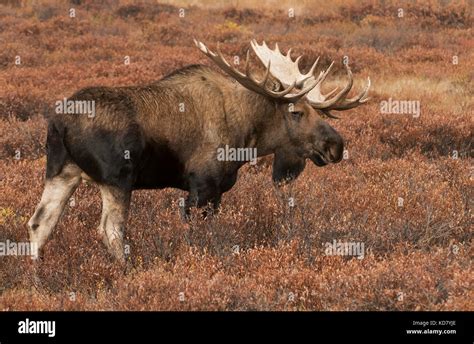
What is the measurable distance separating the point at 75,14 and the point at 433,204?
51.2ft

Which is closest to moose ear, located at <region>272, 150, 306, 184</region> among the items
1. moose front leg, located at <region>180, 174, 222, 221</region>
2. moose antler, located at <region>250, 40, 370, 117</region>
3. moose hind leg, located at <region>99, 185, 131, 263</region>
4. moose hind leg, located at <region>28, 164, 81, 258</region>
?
moose antler, located at <region>250, 40, 370, 117</region>

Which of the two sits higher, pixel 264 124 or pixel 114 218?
pixel 264 124

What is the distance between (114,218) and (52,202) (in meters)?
0.46

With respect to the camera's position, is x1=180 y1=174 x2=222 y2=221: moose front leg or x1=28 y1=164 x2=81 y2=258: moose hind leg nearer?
x1=28 y1=164 x2=81 y2=258: moose hind leg

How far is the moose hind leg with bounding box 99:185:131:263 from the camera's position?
5.03 meters

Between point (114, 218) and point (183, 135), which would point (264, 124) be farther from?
point (114, 218)

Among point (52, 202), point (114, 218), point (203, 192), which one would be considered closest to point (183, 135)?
point (203, 192)

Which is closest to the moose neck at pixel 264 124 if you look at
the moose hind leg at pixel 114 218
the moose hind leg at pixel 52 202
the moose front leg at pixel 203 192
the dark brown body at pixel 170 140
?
the dark brown body at pixel 170 140

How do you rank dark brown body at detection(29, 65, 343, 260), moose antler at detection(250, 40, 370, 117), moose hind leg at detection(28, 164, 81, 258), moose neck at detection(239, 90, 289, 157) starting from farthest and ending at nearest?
moose antler at detection(250, 40, 370, 117) < moose neck at detection(239, 90, 289, 157) < moose hind leg at detection(28, 164, 81, 258) < dark brown body at detection(29, 65, 343, 260)

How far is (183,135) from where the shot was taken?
5504mm

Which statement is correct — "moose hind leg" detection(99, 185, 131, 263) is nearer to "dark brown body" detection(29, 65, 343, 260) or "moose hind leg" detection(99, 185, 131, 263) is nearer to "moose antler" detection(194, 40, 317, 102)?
"dark brown body" detection(29, 65, 343, 260)

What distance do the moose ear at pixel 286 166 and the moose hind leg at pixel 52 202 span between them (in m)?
1.71
